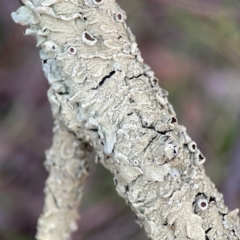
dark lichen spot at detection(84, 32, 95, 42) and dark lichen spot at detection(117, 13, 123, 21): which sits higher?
dark lichen spot at detection(117, 13, 123, 21)

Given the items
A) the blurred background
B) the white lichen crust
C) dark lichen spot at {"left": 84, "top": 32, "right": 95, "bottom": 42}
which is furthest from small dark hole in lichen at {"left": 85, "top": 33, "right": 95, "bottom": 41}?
the blurred background

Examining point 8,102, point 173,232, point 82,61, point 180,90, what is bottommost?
point 173,232

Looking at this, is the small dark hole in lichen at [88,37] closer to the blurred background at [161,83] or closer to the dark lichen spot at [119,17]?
the dark lichen spot at [119,17]

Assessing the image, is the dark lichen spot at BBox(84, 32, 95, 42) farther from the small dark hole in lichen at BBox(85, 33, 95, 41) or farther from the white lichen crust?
the white lichen crust

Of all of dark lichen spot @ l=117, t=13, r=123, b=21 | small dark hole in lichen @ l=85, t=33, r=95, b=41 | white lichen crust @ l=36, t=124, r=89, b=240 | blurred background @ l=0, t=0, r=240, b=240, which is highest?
blurred background @ l=0, t=0, r=240, b=240

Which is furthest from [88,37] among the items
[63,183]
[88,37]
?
[63,183]

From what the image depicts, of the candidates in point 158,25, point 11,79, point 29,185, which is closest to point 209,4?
point 158,25

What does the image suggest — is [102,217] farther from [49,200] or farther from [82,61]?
[82,61]

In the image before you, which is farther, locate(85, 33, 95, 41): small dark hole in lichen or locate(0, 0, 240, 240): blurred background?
locate(0, 0, 240, 240): blurred background
